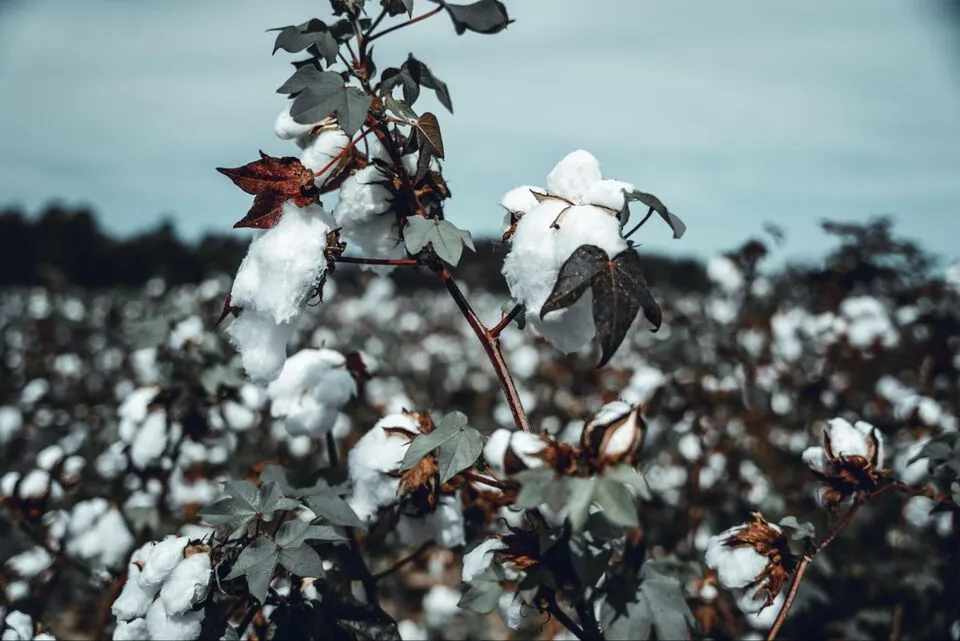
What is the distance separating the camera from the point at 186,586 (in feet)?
3.81

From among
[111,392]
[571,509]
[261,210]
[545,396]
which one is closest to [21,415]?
[111,392]

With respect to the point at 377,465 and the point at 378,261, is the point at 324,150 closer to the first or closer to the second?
the point at 378,261

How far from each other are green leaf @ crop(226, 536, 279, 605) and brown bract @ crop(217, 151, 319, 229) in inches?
20.6

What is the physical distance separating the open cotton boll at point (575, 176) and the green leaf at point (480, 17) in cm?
25

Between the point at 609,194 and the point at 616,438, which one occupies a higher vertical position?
the point at 609,194

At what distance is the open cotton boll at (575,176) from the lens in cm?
105

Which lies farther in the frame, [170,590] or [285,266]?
[170,590]

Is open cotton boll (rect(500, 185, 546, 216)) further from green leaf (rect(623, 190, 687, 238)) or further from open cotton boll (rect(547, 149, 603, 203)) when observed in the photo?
green leaf (rect(623, 190, 687, 238))

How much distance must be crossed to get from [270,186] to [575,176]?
0.46m

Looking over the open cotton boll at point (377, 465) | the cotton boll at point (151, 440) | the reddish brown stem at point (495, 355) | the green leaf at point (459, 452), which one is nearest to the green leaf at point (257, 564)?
the open cotton boll at point (377, 465)

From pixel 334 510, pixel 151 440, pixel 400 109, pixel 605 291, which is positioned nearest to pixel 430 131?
pixel 400 109

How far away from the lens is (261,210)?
41.6 inches

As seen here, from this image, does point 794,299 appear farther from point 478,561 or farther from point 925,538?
point 478,561

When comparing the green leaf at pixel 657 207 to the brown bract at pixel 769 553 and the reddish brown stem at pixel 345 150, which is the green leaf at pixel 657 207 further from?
the brown bract at pixel 769 553
